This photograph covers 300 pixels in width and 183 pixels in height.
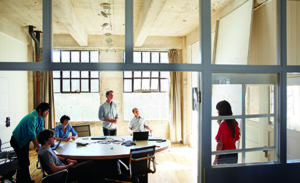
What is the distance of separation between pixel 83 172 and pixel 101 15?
3434mm

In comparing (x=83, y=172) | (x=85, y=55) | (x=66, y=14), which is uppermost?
(x=66, y=14)

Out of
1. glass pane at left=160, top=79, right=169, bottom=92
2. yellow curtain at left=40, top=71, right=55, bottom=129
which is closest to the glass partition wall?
yellow curtain at left=40, top=71, right=55, bottom=129

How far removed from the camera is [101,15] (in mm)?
5066

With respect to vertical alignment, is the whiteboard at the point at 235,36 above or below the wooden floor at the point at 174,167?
above

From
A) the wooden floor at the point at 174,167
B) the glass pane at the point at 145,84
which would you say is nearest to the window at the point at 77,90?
the glass pane at the point at 145,84

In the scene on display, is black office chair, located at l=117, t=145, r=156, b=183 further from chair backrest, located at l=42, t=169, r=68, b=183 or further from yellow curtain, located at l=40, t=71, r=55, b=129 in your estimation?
yellow curtain, located at l=40, t=71, r=55, b=129

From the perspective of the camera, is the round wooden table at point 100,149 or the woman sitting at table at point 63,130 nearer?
the round wooden table at point 100,149

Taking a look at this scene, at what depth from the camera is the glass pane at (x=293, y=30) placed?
8.64ft

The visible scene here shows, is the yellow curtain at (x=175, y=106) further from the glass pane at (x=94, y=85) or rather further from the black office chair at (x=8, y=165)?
the black office chair at (x=8, y=165)

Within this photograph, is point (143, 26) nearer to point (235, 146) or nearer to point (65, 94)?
point (235, 146)

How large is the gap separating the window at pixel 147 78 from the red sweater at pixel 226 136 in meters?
5.44

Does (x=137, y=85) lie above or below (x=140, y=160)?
above

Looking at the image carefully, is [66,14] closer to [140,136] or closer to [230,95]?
[140,136]

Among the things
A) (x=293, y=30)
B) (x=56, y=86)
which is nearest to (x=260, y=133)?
(x=293, y=30)
